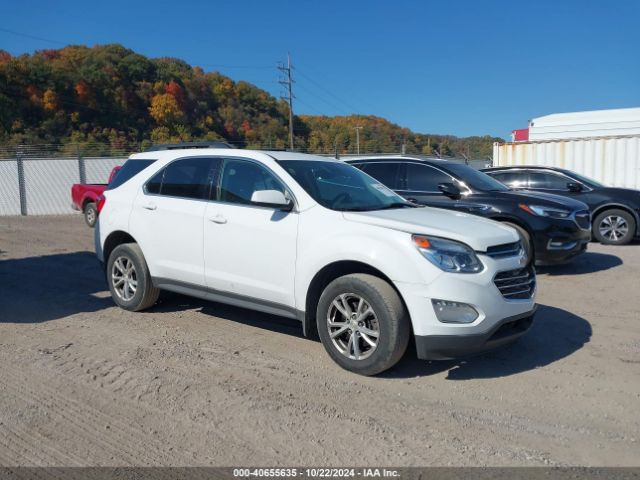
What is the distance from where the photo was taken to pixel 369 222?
176 inches

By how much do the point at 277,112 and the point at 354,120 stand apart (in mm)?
7924

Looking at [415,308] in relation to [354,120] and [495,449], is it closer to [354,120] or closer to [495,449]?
[495,449]

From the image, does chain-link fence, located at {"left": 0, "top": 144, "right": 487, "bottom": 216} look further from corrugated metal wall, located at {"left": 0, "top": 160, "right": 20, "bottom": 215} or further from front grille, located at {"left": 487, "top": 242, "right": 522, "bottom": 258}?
front grille, located at {"left": 487, "top": 242, "right": 522, "bottom": 258}

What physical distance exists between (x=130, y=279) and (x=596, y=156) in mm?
13671

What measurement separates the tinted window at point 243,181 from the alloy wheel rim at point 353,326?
128cm

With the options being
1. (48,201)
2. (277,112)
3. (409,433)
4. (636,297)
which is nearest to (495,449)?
(409,433)

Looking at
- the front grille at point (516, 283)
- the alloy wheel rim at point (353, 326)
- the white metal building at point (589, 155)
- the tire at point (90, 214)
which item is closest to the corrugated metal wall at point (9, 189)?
the tire at point (90, 214)

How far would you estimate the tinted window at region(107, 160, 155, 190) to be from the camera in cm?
627

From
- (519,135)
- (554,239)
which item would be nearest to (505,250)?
(554,239)

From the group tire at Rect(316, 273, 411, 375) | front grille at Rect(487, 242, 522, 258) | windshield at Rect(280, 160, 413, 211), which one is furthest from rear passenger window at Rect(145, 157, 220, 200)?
front grille at Rect(487, 242, 522, 258)

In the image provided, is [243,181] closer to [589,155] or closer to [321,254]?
[321,254]

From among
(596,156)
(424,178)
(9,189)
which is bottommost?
(9,189)

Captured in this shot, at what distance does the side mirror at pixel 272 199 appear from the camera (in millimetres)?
4688

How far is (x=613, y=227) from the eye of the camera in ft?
37.0
